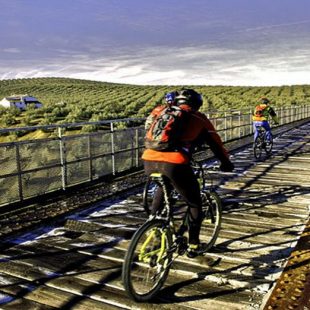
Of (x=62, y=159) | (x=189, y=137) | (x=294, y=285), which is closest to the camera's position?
(x=189, y=137)

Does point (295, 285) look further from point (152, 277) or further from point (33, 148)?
point (33, 148)

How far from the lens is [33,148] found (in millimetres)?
8547

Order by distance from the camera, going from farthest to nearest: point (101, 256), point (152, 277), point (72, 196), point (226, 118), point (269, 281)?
point (226, 118) < point (72, 196) < point (101, 256) < point (269, 281) < point (152, 277)

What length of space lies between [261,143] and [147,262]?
418 inches

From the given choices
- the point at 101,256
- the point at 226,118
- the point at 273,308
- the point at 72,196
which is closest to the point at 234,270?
the point at 273,308

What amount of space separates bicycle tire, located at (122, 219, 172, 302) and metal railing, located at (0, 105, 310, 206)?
394 centimetres

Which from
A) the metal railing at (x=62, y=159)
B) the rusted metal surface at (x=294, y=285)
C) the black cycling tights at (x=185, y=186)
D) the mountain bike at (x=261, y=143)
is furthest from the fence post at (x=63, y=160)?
the mountain bike at (x=261, y=143)

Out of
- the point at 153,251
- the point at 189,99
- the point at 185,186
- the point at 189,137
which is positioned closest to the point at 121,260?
the point at 153,251

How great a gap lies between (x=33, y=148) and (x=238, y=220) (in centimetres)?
445

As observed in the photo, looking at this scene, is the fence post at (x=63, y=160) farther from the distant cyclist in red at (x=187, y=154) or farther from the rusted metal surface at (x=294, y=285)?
the rusted metal surface at (x=294, y=285)

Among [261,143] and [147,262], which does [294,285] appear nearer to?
[147,262]

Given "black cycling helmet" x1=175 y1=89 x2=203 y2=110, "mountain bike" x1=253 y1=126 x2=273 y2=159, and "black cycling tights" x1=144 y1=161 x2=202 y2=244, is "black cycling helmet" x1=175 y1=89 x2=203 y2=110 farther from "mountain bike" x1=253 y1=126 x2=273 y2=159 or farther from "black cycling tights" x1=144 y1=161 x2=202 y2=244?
"mountain bike" x1=253 y1=126 x2=273 y2=159

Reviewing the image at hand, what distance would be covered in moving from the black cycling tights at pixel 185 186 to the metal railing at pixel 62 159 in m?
3.94

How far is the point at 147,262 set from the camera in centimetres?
407
